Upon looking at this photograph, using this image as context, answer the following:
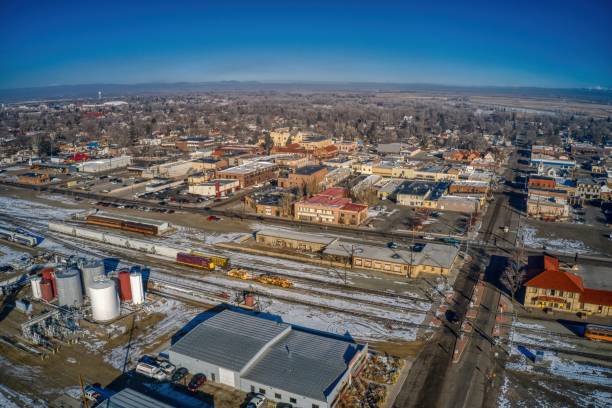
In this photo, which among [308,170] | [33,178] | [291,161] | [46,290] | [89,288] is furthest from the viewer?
[291,161]

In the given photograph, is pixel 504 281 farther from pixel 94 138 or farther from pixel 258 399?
pixel 94 138

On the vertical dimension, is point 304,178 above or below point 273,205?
above

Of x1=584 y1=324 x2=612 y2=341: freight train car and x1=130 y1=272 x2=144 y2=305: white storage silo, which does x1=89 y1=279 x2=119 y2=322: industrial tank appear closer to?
x1=130 y1=272 x2=144 y2=305: white storage silo

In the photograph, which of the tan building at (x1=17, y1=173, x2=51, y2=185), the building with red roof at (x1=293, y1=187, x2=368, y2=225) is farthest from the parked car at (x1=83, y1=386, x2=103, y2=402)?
the tan building at (x1=17, y1=173, x2=51, y2=185)

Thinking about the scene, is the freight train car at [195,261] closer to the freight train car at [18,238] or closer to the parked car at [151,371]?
the parked car at [151,371]

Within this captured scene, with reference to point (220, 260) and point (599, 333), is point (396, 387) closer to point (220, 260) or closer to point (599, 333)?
point (599, 333)

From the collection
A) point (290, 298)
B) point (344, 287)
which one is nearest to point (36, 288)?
point (290, 298)
